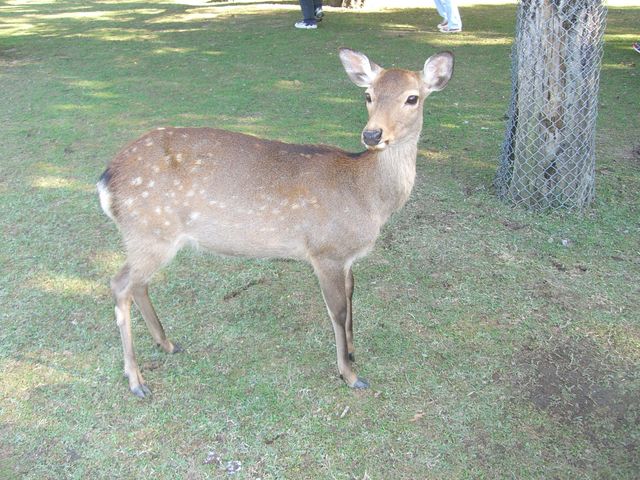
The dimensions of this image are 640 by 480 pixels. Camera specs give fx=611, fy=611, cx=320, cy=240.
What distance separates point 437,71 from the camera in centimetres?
309

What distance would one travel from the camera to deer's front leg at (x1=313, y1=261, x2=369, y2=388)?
116 inches

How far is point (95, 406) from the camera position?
9.49 feet

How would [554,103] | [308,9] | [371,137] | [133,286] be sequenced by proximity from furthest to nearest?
1. [308,9]
2. [554,103]
3. [133,286]
4. [371,137]

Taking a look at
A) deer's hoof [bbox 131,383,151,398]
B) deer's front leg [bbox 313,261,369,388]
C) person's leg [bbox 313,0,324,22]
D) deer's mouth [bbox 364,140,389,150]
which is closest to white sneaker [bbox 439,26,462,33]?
person's leg [bbox 313,0,324,22]

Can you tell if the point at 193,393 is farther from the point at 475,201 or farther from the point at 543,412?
the point at 475,201

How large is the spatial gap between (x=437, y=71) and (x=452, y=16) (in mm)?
6989

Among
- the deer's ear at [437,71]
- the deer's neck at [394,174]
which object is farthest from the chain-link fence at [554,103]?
the deer's neck at [394,174]

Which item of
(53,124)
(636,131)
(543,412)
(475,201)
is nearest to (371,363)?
(543,412)

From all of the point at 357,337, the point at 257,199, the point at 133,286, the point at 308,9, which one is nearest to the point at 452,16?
the point at 308,9

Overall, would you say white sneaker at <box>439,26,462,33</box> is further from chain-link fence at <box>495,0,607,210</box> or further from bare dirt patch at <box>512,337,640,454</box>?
bare dirt patch at <box>512,337,640,454</box>

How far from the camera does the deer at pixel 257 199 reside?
2.92 metres

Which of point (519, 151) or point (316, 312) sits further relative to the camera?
point (519, 151)

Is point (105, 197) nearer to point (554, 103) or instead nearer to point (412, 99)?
point (412, 99)

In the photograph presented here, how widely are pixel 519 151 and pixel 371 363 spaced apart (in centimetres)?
218
